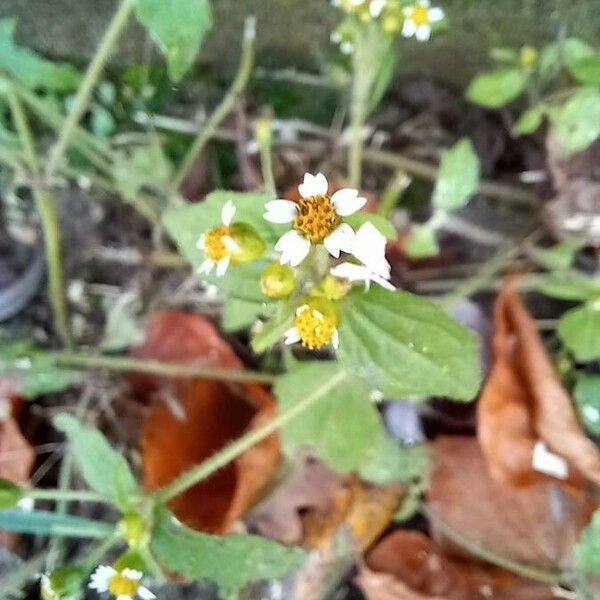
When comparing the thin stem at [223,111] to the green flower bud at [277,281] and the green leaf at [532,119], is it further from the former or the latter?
the green flower bud at [277,281]

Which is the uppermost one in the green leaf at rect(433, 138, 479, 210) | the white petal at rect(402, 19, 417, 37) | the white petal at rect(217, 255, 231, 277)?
the white petal at rect(402, 19, 417, 37)

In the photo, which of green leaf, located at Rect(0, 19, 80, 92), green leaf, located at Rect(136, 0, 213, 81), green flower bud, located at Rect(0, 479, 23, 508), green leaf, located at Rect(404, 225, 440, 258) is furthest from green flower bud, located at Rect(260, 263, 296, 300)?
green leaf, located at Rect(0, 19, 80, 92)

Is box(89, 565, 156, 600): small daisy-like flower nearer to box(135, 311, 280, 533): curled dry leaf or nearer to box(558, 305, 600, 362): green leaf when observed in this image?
box(135, 311, 280, 533): curled dry leaf

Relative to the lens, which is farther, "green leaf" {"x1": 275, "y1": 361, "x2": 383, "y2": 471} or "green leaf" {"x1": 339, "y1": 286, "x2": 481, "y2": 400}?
"green leaf" {"x1": 275, "y1": 361, "x2": 383, "y2": 471}

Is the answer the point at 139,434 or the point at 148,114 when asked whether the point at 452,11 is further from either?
the point at 139,434

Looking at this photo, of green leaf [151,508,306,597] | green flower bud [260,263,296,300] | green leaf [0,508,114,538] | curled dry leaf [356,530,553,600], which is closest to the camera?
green flower bud [260,263,296,300]

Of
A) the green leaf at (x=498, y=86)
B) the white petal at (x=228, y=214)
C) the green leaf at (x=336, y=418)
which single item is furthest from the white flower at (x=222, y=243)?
the green leaf at (x=498, y=86)

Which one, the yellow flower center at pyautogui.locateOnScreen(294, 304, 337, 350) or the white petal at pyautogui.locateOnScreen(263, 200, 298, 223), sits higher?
the white petal at pyautogui.locateOnScreen(263, 200, 298, 223)
